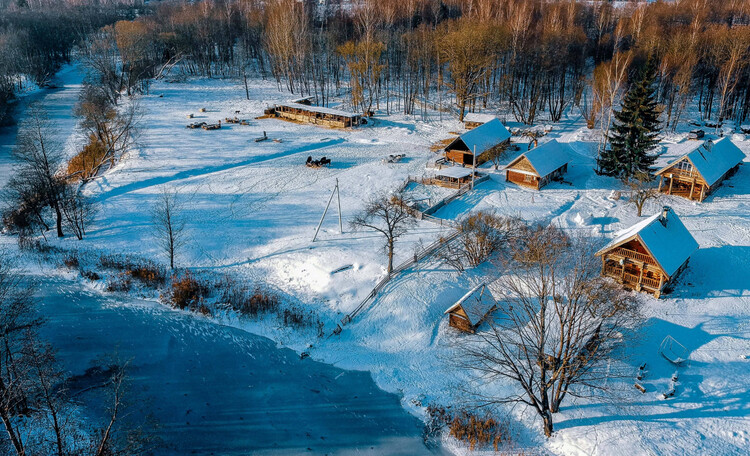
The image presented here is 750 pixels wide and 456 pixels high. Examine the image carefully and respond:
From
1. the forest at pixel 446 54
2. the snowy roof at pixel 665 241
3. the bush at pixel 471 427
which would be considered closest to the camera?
the bush at pixel 471 427

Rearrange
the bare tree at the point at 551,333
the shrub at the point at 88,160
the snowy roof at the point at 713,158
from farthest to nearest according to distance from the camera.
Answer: the shrub at the point at 88,160 → the snowy roof at the point at 713,158 → the bare tree at the point at 551,333

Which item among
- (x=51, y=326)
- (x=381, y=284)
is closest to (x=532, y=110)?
(x=381, y=284)

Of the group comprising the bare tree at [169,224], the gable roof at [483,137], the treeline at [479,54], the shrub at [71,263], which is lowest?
the shrub at [71,263]

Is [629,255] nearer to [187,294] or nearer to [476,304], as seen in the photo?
[476,304]

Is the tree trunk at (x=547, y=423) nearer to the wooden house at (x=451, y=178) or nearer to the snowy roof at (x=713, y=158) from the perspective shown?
the wooden house at (x=451, y=178)

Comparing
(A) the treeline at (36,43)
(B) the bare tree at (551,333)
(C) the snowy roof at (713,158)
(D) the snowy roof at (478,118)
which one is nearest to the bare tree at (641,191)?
(C) the snowy roof at (713,158)

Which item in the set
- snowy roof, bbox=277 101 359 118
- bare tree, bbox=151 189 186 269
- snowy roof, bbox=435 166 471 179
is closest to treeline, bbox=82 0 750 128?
snowy roof, bbox=277 101 359 118

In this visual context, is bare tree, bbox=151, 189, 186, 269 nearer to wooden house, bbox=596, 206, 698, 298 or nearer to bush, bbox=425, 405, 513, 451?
bush, bbox=425, 405, 513, 451

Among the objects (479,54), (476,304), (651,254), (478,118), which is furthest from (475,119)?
(476,304)

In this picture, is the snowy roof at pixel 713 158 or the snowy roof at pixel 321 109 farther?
the snowy roof at pixel 321 109
